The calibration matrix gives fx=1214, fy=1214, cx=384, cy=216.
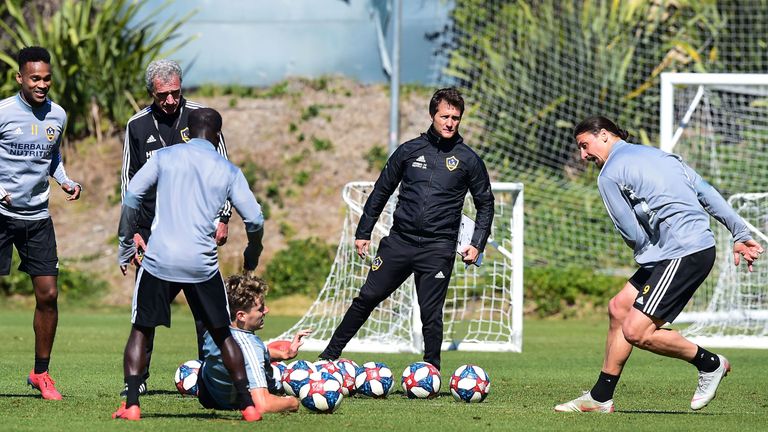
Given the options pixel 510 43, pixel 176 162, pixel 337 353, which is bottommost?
pixel 337 353

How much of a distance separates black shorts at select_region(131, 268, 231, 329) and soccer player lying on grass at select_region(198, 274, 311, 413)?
37 centimetres

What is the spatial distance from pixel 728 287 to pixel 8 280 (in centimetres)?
1129

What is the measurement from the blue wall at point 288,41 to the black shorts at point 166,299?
18.1 meters

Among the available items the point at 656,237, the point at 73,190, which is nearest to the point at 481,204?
the point at 656,237

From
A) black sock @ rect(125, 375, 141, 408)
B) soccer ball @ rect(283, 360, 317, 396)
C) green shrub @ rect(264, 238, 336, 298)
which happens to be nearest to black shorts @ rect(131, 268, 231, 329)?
black sock @ rect(125, 375, 141, 408)

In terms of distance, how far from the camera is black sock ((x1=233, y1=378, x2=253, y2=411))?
7.27m

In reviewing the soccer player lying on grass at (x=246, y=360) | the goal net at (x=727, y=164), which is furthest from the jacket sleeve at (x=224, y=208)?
the goal net at (x=727, y=164)

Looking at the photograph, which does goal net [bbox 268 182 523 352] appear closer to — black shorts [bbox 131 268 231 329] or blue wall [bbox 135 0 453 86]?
black shorts [bbox 131 268 231 329]

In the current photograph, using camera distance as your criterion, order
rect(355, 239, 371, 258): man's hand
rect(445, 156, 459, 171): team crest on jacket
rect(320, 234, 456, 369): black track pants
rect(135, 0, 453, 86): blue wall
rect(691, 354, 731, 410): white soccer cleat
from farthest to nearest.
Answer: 1. rect(135, 0, 453, 86): blue wall
2. rect(355, 239, 371, 258): man's hand
3. rect(445, 156, 459, 171): team crest on jacket
4. rect(320, 234, 456, 369): black track pants
5. rect(691, 354, 731, 410): white soccer cleat

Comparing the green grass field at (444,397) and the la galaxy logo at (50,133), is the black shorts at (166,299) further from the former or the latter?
the la galaxy logo at (50,133)

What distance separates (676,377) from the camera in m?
10.9

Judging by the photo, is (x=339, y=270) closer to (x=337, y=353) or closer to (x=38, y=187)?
(x=337, y=353)

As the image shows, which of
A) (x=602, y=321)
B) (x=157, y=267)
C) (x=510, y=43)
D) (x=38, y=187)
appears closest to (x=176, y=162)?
(x=157, y=267)

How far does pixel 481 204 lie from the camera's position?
32.8 ft
